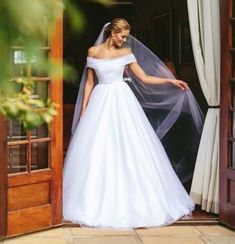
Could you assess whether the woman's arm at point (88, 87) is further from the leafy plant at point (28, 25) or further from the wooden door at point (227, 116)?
the leafy plant at point (28, 25)

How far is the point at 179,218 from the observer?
14.3ft

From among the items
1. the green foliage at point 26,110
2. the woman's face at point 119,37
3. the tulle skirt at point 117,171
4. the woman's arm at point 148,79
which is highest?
the woman's face at point 119,37

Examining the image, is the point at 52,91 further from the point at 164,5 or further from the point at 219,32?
the point at 164,5

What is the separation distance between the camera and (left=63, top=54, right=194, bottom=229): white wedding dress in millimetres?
4180

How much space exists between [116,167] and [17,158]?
739 mm

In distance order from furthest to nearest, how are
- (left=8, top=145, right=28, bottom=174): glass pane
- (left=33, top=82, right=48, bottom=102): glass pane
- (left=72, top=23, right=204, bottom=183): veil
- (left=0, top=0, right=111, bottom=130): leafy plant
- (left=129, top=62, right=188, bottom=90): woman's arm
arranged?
(left=72, top=23, right=204, bottom=183): veil < (left=129, top=62, right=188, bottom=90): woman's arm < (left=8, top=145, right=28, bottom=174): glass pane < (left=33, top=82, right=48, bottom=102): glass pane < (left=0, top=0, right=111, bottom=130): leafy plant

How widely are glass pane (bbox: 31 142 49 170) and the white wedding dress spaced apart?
1.28ft

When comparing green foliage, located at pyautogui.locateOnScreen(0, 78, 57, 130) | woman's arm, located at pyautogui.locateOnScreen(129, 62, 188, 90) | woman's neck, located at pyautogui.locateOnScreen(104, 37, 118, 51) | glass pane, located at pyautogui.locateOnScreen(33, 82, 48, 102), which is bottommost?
green foliage, located at pyautogui.locateOnScreen(0, 78, 57, 130)

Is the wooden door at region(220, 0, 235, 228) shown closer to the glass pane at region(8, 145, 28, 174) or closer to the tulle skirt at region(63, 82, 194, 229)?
the tulle skirt at region(63, 82, 194, 229)

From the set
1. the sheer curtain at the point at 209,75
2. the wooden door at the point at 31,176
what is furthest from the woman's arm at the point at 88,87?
the sheer curtain at the point at 209,75

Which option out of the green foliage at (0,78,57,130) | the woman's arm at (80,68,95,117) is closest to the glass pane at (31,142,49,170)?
the woman's arm at (80,68,95,117)

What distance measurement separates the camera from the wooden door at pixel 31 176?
12.4 feet

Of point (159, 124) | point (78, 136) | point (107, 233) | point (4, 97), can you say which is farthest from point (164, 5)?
point (4, 97)

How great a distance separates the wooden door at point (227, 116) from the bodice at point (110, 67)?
698 millimetres
